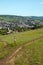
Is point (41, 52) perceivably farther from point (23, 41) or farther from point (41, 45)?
point (23, 41)

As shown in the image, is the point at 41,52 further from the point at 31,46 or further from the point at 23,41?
the point at 23,41

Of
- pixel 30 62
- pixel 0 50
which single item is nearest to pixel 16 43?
pixel 0 50

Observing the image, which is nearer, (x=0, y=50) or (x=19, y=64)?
(x=19, y=64)

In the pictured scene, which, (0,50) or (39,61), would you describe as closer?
(39,61)

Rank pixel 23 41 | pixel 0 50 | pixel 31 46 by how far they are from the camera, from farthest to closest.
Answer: pixel 23 41 → pixel 31 46 → pixel 0 50

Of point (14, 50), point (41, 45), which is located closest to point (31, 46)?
point (41, 45)

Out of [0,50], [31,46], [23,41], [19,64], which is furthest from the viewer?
[23,41]
